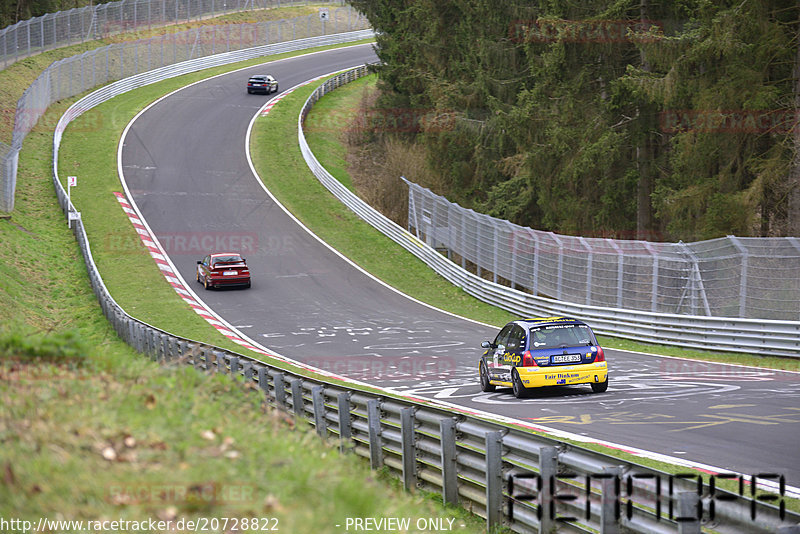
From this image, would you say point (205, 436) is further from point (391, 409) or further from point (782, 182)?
point (782, 182)

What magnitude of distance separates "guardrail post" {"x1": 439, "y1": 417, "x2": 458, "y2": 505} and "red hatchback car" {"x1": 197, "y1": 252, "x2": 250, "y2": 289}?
28.5 metres

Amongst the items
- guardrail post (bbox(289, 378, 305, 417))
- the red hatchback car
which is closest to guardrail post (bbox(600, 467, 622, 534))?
guardrail post (bbox(289, 378, 305, 417))

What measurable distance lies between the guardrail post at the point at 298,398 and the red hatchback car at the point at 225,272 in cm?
2393

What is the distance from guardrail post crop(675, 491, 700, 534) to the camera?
6000mm

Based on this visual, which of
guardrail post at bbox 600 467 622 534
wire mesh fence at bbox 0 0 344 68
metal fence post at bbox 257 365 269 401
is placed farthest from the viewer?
wire mesh fence at bbox 0 0 344 68

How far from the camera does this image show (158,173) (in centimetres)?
Result: 5422

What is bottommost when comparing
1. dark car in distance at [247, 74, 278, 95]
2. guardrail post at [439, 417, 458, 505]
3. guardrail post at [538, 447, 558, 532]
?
guardrail post at [439, 417, 458, 505]

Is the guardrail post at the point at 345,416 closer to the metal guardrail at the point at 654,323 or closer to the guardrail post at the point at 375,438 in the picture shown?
the guardrail post at the point at 375,438

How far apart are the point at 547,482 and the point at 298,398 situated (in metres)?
6.30

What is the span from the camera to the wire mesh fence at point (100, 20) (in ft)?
216

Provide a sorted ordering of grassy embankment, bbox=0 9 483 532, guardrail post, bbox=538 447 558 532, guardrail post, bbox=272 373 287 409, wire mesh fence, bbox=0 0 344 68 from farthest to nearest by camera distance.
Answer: wire mesh fence, bbox=0 0 344 68, guardrail post, bbox=272 373 287 409, guardrail post, bbox=538 447 558 532, grassy embankment, bbox=0 9 483 532

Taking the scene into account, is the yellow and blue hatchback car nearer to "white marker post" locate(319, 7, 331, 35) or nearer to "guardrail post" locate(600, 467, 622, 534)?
"guardrail post" locate(600, 467, 622, 534)

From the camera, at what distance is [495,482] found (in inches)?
325

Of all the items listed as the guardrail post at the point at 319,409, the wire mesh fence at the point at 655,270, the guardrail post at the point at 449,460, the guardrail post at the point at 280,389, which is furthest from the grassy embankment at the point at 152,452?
the wire mesh fence at the point at 655,270
